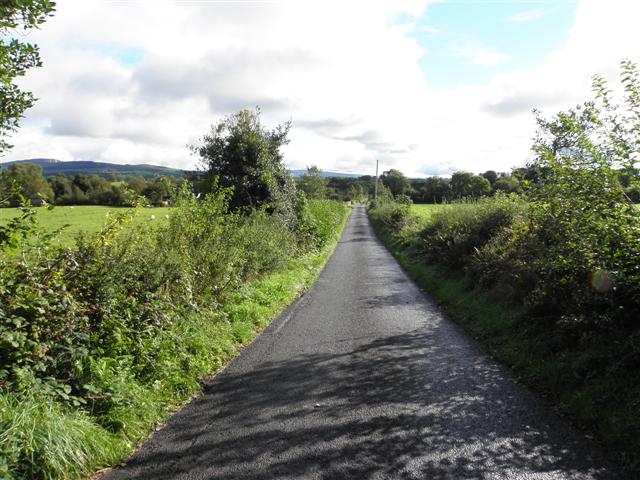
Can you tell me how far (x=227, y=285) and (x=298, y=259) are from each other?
7872mm

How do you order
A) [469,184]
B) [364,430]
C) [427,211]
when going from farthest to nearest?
[469,184] < [427,211] < [364,430]

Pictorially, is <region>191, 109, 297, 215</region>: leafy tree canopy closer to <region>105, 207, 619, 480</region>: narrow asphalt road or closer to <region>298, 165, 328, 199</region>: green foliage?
<region>105, 207, 619, 480</region>: narrow asphalt road

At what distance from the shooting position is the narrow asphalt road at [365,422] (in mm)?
3598

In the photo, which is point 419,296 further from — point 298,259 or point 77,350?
point 77,350

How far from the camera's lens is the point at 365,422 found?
14.3 ft

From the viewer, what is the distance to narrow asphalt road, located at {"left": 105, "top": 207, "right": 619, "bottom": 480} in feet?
11.8

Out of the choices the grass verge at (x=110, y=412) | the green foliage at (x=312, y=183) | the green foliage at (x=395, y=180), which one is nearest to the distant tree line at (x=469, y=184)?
the green foliage at (x=395, y=180)

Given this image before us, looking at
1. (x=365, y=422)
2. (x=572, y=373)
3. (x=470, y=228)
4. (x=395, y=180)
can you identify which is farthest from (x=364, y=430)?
(x=395, y=180)

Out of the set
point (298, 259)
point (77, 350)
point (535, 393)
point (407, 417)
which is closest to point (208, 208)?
point (77, 350)

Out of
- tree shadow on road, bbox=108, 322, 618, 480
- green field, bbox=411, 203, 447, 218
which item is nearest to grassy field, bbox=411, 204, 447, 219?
green field, bbox=411, 203, 447, 218

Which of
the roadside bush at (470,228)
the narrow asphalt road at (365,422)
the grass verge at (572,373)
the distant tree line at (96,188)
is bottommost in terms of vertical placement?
the narrow asphalt road at (365,422)

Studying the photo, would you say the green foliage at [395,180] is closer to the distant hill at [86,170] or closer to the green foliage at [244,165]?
the distant hill at [86,170]

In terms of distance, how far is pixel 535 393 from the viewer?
17.1 ft

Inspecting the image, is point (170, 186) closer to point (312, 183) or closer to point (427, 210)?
point (427, 210)
